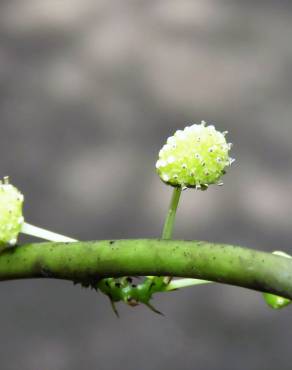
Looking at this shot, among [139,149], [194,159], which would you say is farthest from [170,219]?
[139,149]

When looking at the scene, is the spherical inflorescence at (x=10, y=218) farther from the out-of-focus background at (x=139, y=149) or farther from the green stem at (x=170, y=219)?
the out-of-focus background at (x=139, y=149)

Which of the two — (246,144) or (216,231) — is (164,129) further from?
(216,231)

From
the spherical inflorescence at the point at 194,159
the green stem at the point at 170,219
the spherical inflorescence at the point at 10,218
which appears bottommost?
the spherical inflorescence at the point at 10,218

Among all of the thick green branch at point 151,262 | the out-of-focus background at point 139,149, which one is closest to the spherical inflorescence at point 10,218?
the thick green branch at point 151,262

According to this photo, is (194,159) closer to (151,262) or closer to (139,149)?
(151,262)

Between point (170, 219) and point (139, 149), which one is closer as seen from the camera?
point (170, 219)

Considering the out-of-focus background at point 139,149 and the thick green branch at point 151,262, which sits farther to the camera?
the out-of-focus background at point 139,149

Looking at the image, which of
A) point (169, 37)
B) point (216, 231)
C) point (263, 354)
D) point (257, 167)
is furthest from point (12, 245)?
point (169, 37)
